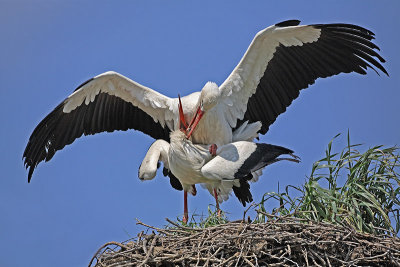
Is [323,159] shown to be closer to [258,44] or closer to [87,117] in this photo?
[258,44]

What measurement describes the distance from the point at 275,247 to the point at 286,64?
2.87 m

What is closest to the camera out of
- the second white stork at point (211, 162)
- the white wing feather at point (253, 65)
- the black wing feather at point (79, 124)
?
the second white stork at point (211, 162)

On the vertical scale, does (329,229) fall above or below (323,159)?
below

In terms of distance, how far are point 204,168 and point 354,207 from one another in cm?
154

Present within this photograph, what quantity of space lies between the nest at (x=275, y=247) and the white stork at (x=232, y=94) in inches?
77.5

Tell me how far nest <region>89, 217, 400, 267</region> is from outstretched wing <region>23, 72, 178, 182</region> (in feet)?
8.21

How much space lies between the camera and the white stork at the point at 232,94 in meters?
7.61

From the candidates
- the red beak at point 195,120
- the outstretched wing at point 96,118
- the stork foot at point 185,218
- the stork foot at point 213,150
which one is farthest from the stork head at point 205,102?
the stork foot at point 185,218

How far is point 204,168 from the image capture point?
7.10 m

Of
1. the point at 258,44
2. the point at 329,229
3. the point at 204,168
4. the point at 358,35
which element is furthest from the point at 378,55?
the point at 329,229

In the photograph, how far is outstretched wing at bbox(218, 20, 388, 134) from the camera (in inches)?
300

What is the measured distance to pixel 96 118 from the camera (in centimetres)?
849

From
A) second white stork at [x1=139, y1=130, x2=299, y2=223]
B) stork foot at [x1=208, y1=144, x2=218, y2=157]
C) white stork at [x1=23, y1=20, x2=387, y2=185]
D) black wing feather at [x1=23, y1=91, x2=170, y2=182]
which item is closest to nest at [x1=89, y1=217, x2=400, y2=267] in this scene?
second white stork at [x1=139, y1=130, x2=299, y2=223]

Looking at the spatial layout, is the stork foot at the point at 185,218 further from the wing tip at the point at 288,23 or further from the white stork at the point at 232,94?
the wing tip at the point at 288,23
